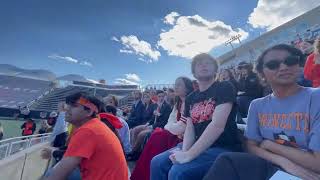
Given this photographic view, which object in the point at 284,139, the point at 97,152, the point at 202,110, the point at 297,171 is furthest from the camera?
the point at 202,110

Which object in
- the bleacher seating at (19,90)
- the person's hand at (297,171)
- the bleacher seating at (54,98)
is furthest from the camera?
the bleacher seating at (19,90)

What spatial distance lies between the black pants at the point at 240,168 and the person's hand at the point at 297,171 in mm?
94

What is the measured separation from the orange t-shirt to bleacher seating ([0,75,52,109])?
54.3 m

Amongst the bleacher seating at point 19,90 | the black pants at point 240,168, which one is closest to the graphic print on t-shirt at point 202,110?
the black pants at point 240,168

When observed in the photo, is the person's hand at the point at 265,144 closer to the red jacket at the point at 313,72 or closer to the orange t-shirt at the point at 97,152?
the orange t-shirt at the point at 97,152

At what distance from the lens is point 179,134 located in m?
3.48

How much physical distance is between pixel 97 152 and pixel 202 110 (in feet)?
3.28

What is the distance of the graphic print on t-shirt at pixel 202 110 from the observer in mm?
2787

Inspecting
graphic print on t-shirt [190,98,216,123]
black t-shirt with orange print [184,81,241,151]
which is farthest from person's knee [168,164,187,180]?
graphic print on t-shirt [190,98,216,123]

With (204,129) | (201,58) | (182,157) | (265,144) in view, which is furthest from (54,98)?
(265,144)

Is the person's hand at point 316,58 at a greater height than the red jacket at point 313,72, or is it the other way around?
the person's hand at point 316,58

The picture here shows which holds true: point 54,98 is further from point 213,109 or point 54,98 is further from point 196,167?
point 196,167

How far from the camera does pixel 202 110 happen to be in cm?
287

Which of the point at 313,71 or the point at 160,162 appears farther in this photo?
the point at 313,71
